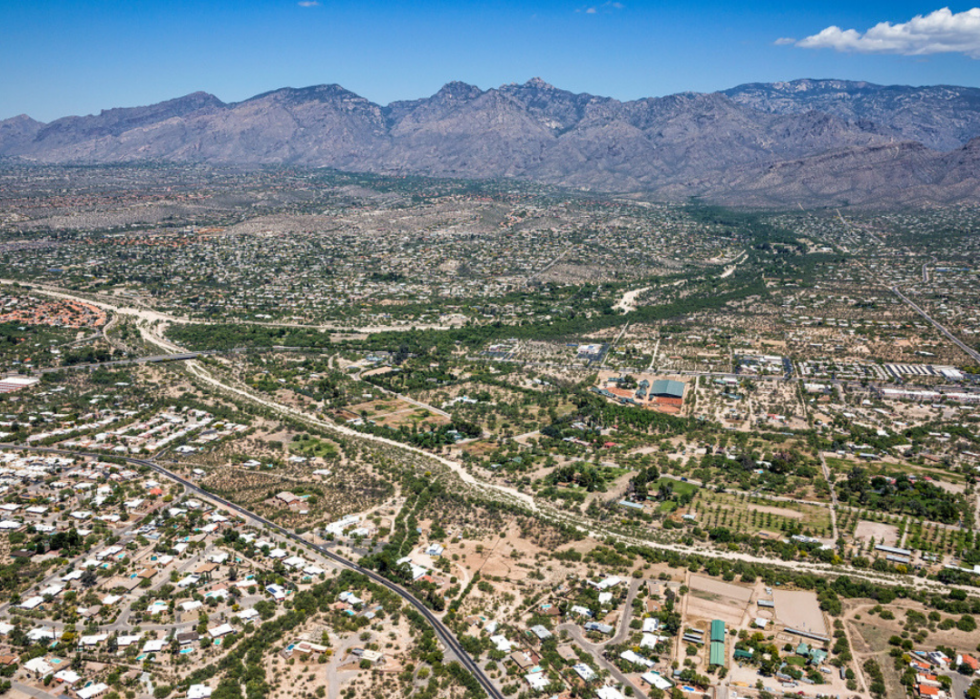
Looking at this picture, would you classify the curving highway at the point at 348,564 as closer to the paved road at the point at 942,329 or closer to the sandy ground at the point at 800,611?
the sandy ground at the point at 800,611

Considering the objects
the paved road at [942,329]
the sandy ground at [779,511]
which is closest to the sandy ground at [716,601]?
the sandy ground at [779,511]

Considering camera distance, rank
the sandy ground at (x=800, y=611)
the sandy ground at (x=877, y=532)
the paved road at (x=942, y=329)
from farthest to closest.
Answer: the paved road at (x=942, y=329), the sandy ground at (x=877, y=532), the sandy ground at (x=800, y=611)

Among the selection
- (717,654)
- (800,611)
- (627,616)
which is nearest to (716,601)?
(800,611)

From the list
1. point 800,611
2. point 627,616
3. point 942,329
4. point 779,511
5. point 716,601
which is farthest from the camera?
point 942,329

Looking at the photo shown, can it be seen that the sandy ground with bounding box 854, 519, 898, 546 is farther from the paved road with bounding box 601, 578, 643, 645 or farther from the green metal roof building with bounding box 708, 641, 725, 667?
the green metal roof building with bounding box 708, 641, 725, 667

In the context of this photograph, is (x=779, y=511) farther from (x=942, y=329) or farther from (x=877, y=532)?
(x=942, y=329)

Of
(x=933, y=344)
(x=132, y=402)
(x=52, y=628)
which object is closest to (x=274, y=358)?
(x=132, y=402)
